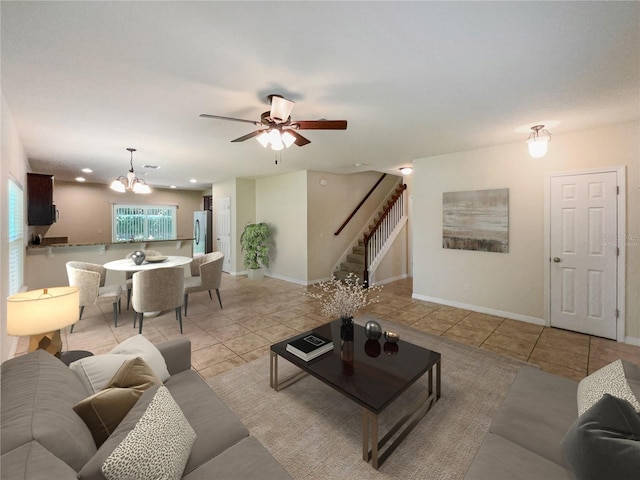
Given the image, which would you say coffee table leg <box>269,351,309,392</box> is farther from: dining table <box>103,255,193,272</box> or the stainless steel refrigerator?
the stainless steel refrigerator

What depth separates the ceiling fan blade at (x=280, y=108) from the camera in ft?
7.43

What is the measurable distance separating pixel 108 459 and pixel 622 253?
4.92 m

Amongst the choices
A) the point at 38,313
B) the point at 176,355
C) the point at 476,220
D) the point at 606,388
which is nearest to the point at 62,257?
the point at 38,313

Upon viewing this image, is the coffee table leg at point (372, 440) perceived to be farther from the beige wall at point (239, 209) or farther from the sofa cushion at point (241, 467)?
A: the beige wall at point (239, 209)

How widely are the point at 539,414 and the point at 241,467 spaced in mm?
1557

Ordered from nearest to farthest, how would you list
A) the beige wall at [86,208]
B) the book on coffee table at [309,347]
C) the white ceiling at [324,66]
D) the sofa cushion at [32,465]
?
the sofa cushion at [32,465] → the white ceiling at [324,66] → the book on coffee table at [309,347] → the beige wall at [86,208]

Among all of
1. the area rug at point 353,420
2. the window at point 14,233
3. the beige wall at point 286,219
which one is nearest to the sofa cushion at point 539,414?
the area rug at point 353,420

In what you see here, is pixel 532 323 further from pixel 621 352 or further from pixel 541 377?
pixel 541 377

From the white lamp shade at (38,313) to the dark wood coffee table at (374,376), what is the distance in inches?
57.4

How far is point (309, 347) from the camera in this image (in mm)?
2242

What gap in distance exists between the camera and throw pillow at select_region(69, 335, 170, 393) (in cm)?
144

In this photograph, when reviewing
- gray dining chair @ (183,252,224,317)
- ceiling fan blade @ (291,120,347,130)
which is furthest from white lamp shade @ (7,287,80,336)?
gray dining chair @ (183,252,224,317)

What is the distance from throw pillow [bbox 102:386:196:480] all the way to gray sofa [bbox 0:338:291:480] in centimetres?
6

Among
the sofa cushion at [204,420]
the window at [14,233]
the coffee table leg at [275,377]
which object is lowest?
the coffee table leg at [275,377]
